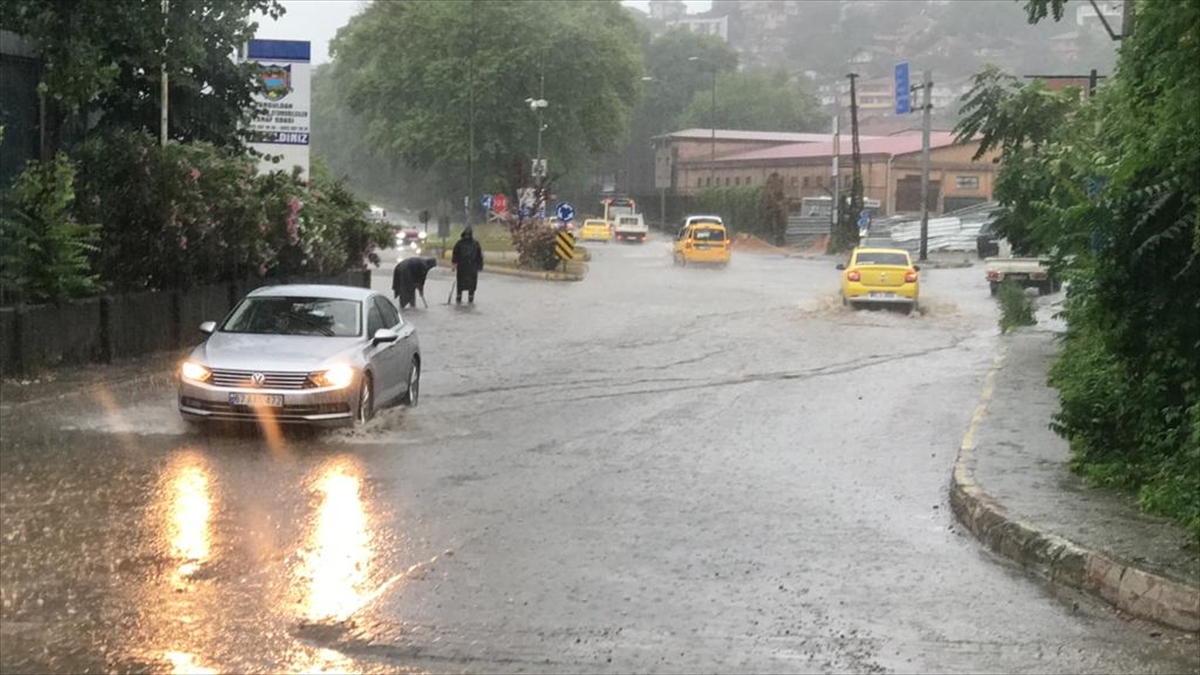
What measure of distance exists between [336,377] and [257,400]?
75 centimetres

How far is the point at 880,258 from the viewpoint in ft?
116

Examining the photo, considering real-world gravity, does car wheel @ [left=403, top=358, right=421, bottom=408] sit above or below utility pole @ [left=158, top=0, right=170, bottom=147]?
below

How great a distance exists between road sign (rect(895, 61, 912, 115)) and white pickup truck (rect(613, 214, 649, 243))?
107 ft

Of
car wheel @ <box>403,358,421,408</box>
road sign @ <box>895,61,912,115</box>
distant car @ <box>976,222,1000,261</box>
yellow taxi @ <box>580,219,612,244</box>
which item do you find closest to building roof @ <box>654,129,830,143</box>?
yellow taxi @ <box>580,219,612,244</box>

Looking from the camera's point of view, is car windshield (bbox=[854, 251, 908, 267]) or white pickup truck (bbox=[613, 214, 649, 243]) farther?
white pickup truck (bbox=[613, 214, 649, 243])

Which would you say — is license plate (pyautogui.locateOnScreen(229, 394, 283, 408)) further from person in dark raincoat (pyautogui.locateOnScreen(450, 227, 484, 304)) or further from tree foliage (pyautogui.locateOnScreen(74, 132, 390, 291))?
person in dark raincoat (pyautogui.locateOnScreen(450, 227, 484, 304))

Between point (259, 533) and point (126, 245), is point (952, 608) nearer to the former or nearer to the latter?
point (259, 533)

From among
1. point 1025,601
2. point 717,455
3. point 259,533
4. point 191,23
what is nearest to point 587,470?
point 717,455

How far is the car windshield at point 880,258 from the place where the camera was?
3494 cm

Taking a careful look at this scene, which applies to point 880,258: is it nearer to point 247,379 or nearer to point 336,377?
point 336,377

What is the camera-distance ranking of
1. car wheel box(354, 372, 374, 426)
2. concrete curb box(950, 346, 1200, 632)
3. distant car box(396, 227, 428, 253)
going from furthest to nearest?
distant car box(396, 227, 428, 253), car wheel box(354, 372, 374, 426), concrete curb box(950, 346, 1200, 632)

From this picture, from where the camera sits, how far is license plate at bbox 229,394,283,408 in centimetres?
1419

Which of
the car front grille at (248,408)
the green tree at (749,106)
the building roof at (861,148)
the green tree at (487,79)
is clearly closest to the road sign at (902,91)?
the green tree at (487,79)

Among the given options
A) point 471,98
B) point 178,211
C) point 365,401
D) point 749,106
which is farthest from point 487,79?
point 749,106
